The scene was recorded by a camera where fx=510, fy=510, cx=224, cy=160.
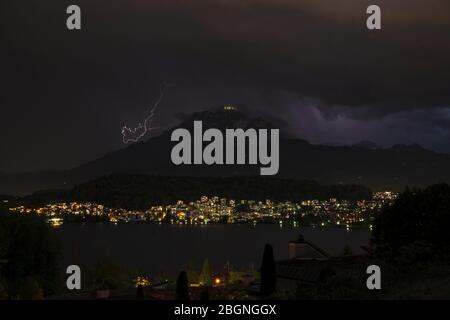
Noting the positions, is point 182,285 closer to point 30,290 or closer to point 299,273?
point 299,273

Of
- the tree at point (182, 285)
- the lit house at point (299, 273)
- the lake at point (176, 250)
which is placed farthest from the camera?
the lake at point (176, 250)

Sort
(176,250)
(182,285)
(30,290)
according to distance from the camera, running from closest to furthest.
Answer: (182,285) → (30,290) → (176,250)

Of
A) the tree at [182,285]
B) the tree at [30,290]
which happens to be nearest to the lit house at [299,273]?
the tree at [182,285]

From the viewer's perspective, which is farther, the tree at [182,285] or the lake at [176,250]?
the lake at [176,250]

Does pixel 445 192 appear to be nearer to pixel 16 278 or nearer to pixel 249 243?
pixel 16 278

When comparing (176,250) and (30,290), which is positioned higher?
(30,290)

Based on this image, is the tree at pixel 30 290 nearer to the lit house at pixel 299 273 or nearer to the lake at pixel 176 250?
the lit house at pixel 299 273

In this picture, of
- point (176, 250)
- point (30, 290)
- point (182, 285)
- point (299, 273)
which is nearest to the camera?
point (182, 285)

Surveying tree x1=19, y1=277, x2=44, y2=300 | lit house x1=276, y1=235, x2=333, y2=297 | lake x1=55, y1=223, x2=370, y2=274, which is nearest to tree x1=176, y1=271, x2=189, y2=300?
lit house x1=276, y1=235, x2=333, y2=297

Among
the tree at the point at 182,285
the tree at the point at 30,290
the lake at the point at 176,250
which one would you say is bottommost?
the lake at the point at 176,250

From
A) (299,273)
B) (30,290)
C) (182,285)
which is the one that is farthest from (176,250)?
(182,285)
